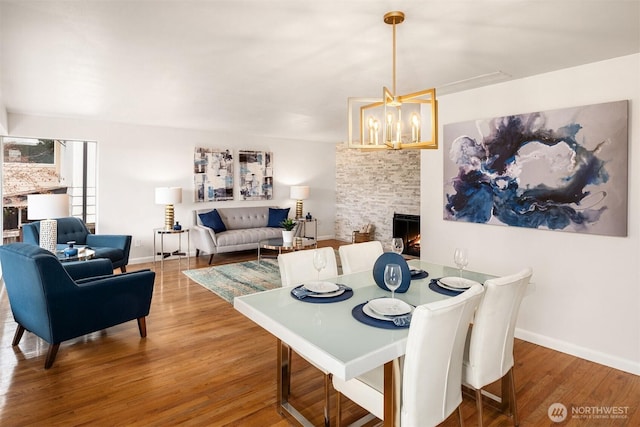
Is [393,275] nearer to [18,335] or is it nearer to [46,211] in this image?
[18,335]

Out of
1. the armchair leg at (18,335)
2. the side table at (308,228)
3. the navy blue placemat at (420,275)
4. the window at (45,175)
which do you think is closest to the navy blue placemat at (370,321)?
the navy blue placemat at (420,275)

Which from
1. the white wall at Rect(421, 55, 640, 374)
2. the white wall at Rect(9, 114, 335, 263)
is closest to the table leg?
the white wall at Rect(421, 55, 640, 374)

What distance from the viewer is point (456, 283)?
2.24 meters

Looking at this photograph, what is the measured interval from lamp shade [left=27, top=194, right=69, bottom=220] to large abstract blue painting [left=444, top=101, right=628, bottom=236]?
407 centimetres

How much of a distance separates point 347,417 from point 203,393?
3.10ft

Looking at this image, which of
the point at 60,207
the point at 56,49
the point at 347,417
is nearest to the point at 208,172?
the point at 60,207

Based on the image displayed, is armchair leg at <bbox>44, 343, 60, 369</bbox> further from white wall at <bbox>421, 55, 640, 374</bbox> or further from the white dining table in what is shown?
white wall at <bbox>421, 55, 640, 374</bbox>

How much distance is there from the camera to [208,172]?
22.3ft

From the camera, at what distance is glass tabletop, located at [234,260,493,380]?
136 centimetres

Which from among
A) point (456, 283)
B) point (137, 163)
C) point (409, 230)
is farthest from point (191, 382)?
point (409, 230)

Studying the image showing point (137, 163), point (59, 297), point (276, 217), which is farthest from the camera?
point (276, 217)

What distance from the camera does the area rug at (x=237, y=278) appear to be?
461 centimetres

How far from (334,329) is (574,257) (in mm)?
2394

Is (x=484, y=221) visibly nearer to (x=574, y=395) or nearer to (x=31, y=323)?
(x=574, y=395)
